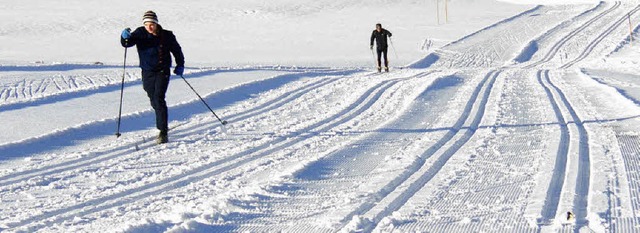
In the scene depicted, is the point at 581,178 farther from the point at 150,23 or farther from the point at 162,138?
the point at 150,23

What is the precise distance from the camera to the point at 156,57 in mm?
8812

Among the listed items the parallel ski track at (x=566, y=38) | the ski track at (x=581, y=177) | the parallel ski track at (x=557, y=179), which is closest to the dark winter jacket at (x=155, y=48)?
the parallel ski track at (x=557, y=179)

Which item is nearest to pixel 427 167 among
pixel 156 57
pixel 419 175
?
pixel 419 175

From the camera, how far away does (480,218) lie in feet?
17.0

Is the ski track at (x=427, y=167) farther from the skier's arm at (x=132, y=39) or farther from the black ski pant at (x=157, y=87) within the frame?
the skier's arm at (x=132, y=39)

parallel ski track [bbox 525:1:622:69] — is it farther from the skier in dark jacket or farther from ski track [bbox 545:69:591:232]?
the skier in dark jacket

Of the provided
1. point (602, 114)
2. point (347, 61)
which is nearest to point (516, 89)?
point (602, 114)

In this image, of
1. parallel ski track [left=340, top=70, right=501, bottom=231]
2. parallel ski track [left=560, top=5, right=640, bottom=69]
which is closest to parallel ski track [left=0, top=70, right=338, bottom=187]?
parallel ski track [left=340, top=70, right=501, bottom=231]

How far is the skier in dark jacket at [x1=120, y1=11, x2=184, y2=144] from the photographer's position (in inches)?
341

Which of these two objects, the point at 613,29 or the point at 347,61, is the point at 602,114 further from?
the point at 613,29

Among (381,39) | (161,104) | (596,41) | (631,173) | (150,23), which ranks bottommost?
(596,41)

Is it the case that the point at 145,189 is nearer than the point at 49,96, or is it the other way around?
the point at 145,189

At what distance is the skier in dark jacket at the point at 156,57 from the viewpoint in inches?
341

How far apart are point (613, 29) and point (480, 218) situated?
121ft
